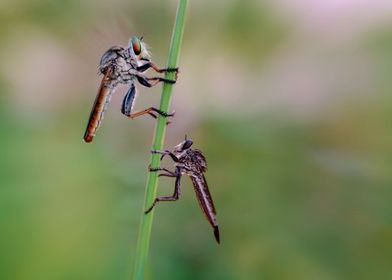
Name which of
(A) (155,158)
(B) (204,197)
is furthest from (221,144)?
(A) (155,158)

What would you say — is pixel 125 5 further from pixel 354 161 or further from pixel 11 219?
pixel 354 161

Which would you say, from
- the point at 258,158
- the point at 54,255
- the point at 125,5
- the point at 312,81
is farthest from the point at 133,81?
the point at 312,81

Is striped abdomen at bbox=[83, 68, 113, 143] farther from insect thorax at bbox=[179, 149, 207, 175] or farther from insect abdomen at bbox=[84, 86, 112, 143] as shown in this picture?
insect thorax at bbox=[179, 149, 207, 175]

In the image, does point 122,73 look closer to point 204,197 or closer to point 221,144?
point 204,197

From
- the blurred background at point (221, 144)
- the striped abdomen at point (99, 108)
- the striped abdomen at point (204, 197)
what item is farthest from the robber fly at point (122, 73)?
the blurred background at point (221, 144)

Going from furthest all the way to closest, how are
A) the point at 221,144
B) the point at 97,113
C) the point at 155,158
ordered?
the point at 221,144
the point at 97,113
the point at 155,158

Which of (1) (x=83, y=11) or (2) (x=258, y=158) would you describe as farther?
(1) (x=83, y=11)

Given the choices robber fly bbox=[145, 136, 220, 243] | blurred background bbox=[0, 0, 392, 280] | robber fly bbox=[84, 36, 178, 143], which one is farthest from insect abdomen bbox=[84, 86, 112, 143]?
blurred background bbox=[0, 0, 392, 280]
